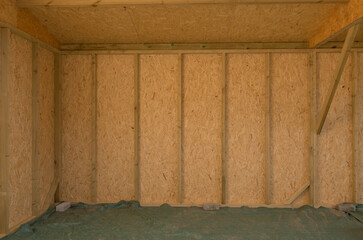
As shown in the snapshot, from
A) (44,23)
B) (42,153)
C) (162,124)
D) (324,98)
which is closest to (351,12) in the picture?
(324,98)

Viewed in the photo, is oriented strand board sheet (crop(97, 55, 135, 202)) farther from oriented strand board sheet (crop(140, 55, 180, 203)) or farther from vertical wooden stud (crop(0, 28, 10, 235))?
vertical wooden stud (crop(0, 28, 10, 235))

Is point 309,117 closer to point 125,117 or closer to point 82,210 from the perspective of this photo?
point 125,117

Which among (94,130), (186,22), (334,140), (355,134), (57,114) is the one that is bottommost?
(334,140)

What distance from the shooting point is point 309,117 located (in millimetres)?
4727

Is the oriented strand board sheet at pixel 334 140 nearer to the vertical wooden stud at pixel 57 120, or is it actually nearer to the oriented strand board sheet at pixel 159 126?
the oriented strand board sheet at pixel 159 126

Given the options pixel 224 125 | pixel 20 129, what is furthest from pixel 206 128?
pixel 20 129

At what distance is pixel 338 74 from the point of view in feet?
13.1

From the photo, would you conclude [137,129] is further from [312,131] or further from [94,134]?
[312,131]

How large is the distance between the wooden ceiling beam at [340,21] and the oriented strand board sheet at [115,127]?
352cm

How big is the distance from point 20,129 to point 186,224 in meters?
3.05

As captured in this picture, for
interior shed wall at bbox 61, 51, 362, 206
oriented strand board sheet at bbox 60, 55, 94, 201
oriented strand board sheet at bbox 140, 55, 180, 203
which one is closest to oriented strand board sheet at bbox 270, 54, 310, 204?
→ interior shed wall at bbox 61, 51, 362, 206

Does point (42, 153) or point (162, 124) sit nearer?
point (42, 153)

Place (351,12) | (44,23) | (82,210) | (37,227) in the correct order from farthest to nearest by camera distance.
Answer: (82,210) < (44,23) < (37,227) < (351,12)

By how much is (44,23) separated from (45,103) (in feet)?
4.66
